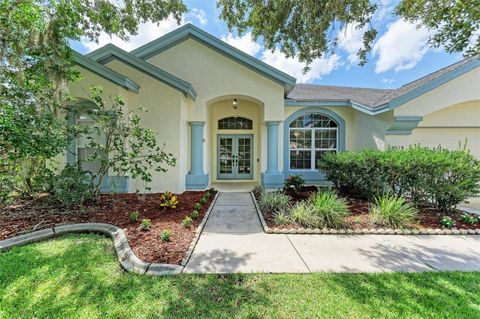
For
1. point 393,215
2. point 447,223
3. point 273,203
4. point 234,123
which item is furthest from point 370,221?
point 234,123

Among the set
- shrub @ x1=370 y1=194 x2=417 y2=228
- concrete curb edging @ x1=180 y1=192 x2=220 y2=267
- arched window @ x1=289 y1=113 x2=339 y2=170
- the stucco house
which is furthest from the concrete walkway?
arched window @ x1=289 y1=113 x2=339 y2=170

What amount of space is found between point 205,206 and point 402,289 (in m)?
5.21

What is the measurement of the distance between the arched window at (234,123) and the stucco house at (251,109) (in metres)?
0.06

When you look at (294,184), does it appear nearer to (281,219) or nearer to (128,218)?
(281,219)

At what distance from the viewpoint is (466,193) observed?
5.94m

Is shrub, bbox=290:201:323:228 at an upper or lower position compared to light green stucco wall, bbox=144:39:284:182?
lower

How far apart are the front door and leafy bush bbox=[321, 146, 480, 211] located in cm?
594

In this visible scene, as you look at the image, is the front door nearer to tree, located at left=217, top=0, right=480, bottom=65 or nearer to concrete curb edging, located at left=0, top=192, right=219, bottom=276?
tree, located at left=217, top=0, right=480, bottom=65

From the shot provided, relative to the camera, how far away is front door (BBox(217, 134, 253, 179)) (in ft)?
40.5

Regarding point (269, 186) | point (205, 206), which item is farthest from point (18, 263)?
point (269, 186)

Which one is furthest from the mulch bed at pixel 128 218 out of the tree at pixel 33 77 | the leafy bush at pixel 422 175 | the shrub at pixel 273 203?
the leafy bush at pixel 422 175

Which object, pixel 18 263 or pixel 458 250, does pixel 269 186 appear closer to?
pixel 458 250

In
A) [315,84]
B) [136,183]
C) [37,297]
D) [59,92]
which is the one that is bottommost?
[37,297]

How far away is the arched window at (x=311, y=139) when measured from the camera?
11.2m
